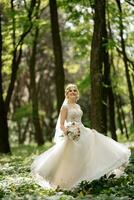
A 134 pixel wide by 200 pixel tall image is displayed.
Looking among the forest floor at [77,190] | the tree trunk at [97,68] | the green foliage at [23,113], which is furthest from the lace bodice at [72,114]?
the green foliage at [23,113]

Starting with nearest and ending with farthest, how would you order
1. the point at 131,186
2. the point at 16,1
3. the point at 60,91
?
the point at 131,186
the point at 60,91
the point at 16,1

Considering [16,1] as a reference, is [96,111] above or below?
below

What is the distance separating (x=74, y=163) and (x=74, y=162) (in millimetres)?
22

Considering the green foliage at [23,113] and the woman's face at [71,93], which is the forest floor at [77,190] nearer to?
the woman's face at [71,93]

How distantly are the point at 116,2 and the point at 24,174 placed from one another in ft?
56.8

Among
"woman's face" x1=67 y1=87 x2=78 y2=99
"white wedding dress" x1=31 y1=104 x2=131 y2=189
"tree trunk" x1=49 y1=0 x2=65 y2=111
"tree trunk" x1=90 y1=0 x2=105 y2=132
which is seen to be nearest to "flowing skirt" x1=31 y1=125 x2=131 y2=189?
"white wedding dress" x1=31 y1=104 x2=131 y2=189

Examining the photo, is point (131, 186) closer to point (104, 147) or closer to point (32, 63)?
point (104, 147)

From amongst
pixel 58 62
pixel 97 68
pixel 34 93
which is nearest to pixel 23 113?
pixel 34 93

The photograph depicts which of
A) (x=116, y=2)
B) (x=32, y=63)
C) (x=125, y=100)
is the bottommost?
(x=125, y=100)

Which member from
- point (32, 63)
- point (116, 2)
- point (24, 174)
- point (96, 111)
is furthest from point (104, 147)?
point (32, 63)

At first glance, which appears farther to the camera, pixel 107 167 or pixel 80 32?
pixel 80 32

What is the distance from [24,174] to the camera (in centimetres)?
1374

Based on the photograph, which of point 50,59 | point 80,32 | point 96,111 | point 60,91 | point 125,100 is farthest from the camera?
point 125,100

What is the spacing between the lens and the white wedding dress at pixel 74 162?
11.6m
